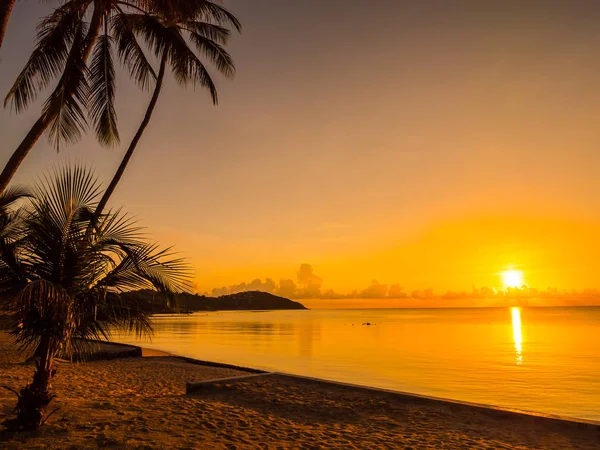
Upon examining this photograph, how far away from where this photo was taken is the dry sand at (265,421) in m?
6.44

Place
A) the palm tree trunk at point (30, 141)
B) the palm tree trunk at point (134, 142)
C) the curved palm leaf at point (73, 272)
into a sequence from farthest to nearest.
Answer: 1. the palm tree trunk at point (134, 142)
2. the palm tree trunk at point (30, 141)
3. the curved palm leaf at point (73, 272)

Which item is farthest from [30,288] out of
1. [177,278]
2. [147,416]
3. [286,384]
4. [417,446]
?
[286,384]

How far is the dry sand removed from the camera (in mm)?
6441

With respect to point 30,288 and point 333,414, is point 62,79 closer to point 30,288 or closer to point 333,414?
point 30,288

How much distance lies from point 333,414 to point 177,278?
13.2ft

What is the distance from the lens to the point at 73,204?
6.56 meters

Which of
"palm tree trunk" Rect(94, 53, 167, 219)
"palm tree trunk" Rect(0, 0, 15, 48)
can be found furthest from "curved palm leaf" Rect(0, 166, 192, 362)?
"palm tree trunk" Rect(94, 53, 167, 219)

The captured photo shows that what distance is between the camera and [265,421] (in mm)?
7871

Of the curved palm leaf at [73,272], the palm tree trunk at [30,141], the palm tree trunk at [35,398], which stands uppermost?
the palm tree trunk at [30,141]

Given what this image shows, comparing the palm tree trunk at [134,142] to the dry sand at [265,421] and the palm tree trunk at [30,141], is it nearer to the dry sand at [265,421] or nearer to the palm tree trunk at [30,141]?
the palm tree trunk at [30,141]

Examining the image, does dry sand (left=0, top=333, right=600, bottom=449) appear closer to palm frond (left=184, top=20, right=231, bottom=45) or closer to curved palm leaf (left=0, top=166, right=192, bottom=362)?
curved palm leaf (left=0, top=166, right=192, bottom=362)

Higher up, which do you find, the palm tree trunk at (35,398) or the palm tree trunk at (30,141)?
the palm tree trunk at (30,141)

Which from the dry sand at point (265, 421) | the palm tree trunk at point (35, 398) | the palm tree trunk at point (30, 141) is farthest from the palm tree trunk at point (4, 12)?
the dry sand at point (265, 421)

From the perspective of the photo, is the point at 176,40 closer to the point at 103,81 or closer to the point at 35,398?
the point at 103,81
